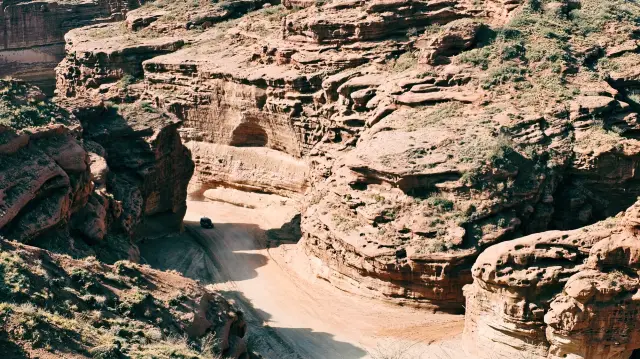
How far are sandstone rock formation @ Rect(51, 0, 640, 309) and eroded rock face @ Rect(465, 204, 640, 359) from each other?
4378mm

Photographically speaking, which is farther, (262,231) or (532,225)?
(262,231)

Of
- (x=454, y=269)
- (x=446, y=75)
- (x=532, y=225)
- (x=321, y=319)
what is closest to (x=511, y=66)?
(x=446, y=75)

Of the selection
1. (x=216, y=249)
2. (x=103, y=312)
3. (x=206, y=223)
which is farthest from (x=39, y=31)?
(x=103, y=312)

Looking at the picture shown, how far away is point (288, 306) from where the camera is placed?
36531mm

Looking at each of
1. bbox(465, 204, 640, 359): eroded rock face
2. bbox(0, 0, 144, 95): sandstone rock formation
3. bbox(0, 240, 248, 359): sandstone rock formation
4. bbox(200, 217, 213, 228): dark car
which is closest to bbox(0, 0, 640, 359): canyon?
bbox(465, 204, 640, 359): eroded rock face

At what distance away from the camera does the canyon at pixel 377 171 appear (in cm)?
2972

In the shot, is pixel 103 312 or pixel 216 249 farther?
pixel 216 249

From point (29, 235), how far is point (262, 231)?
656 inches

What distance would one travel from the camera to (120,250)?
34375 millimetres

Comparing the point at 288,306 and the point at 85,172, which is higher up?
the point at 85,172

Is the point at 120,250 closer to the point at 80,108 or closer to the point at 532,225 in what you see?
the point at 80,108

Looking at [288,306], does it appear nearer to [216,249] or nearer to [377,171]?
[377,171]

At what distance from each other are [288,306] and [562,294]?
38.0ft

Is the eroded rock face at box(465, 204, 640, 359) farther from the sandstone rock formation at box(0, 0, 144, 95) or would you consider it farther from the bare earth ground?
the sandstone rock formation at box(0, 0, 144, 95)
